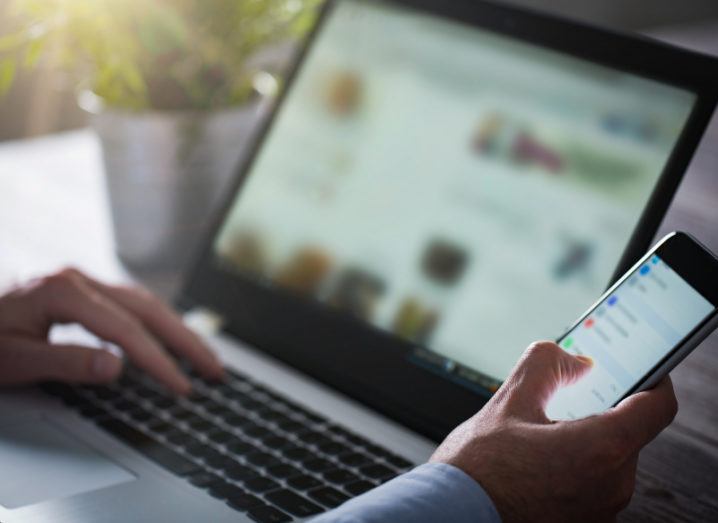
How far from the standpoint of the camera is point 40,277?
894 millimetres

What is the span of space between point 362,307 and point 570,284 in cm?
18

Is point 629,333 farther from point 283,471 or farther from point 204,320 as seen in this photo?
point 204,320

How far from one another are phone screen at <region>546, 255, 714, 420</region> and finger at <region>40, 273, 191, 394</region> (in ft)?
1.11

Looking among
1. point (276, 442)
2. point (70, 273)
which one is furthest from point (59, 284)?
point (276, 442)

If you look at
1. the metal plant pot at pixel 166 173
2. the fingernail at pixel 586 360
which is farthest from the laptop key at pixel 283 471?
the metal plant pot at pixel 166 173

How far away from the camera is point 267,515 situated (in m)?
0.67

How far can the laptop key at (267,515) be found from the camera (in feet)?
2.20

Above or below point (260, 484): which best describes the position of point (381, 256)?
above

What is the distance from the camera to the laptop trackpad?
0.71 m

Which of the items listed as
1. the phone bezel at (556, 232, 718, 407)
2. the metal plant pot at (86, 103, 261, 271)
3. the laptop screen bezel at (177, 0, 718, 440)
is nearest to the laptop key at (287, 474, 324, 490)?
the laptop screen bezel at (177, 0, 718, 440)

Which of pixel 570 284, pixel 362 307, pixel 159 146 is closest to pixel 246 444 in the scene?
pixel 362 307

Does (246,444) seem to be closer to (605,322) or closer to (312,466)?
(312,466)

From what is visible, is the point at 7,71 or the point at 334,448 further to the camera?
the point at 7,71

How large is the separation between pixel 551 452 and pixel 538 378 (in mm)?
49
